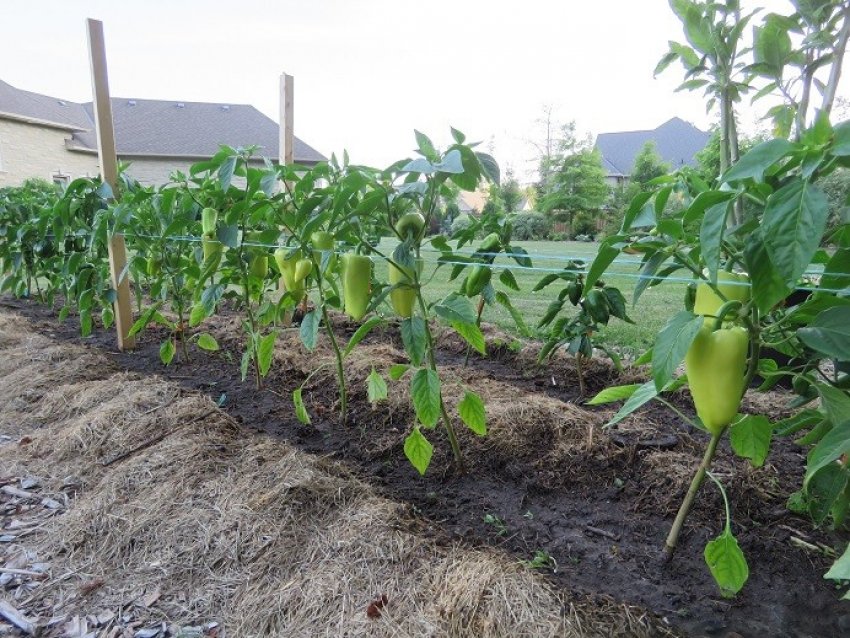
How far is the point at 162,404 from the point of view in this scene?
94.4 inches

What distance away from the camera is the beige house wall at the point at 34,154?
1741 centimetres

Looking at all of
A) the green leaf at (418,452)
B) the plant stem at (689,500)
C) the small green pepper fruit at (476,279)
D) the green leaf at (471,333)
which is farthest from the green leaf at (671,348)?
the small green pepper fruit at (476,279)

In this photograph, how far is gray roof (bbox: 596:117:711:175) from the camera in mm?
25812

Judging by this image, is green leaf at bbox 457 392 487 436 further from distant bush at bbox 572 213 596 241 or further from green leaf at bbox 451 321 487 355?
distant bush at bbox 572 213 596 241

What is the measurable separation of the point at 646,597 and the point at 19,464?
7.50ft

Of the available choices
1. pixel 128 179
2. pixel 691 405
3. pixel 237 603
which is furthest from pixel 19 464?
pixel 691 405

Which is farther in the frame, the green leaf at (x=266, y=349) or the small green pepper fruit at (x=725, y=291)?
the green leaf at (x=266, y=349)

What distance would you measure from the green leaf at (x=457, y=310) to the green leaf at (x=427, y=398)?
0.56 feet

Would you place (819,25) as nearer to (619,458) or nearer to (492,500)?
(619,458)

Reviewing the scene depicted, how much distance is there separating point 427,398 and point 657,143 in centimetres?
2911

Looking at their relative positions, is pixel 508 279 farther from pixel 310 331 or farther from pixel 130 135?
pixel 130 135

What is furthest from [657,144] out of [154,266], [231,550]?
[231,550]

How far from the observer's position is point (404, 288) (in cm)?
157

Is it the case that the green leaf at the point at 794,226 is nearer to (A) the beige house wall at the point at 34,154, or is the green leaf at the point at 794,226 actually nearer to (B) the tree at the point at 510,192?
(B) the tree at the point at 510,192
